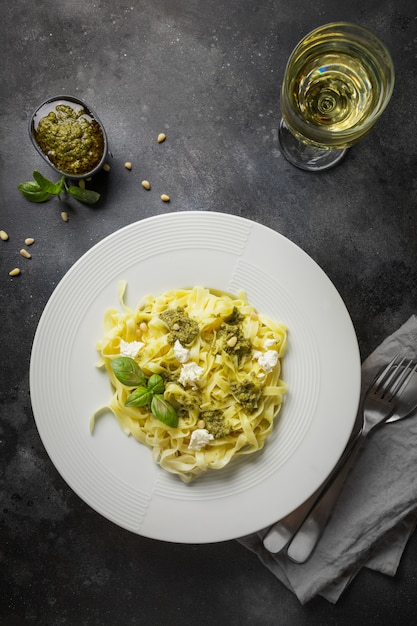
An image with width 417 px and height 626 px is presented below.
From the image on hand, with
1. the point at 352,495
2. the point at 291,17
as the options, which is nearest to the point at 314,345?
the point at 352,495

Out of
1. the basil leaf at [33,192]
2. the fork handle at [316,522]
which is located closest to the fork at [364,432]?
the fork handle at [316,522]

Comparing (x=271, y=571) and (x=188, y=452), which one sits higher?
(x=188, y=452)

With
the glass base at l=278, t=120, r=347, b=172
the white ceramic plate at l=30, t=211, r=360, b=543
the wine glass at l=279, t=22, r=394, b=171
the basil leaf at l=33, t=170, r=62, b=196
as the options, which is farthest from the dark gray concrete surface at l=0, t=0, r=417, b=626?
the white ceramic plate at l=30, t=211, r=360, b=543

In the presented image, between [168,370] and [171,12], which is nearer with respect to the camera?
[168,370]

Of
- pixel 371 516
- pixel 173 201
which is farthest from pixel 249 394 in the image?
pixel 173 201

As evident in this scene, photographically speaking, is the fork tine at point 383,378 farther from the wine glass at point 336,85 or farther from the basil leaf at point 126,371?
the basil leaf at point 126,371

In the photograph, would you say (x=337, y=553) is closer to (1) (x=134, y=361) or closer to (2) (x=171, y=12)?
(1) (x=134, y=361)
